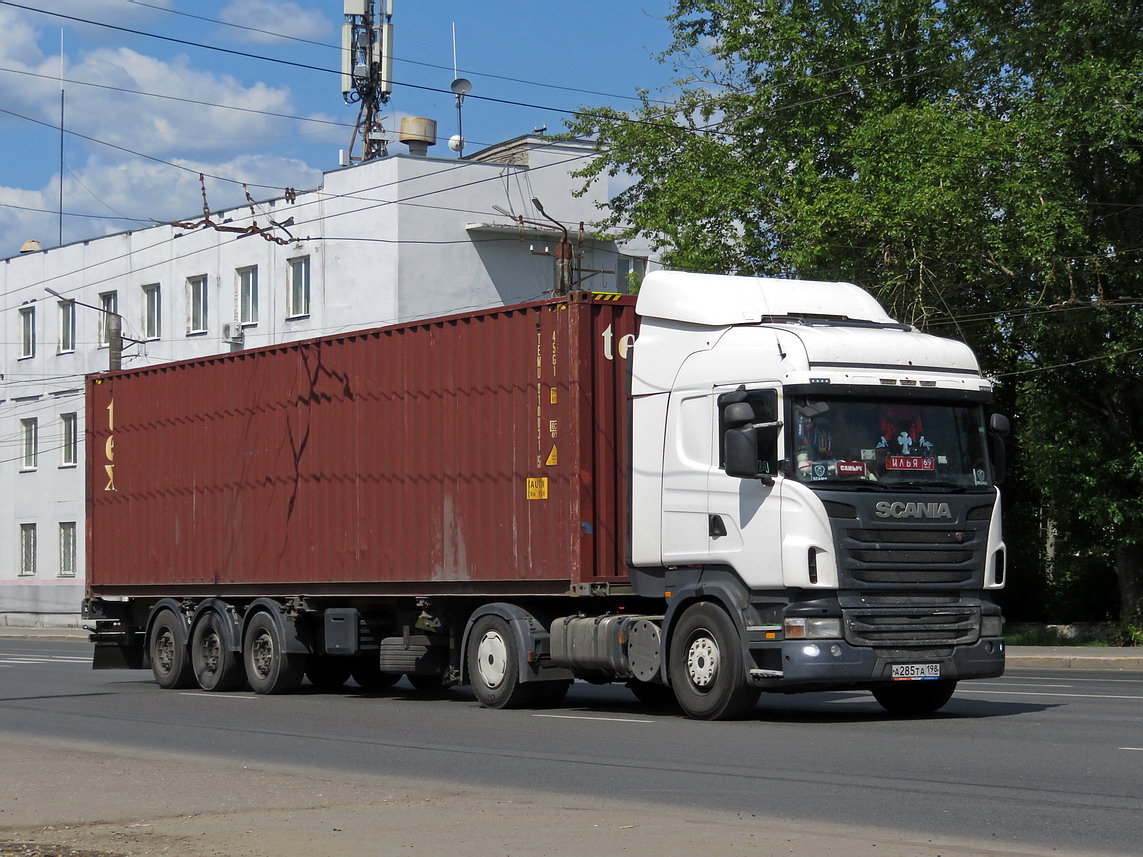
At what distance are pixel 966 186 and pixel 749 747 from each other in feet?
55.4

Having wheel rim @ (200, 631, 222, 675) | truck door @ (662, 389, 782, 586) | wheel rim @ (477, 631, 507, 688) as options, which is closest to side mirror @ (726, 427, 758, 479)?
truck door @ (662, 389, 782, 586)

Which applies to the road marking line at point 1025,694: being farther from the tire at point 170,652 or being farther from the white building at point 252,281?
the white building at point 252,281

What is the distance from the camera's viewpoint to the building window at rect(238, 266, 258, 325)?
49062mm

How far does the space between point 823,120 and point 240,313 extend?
21.6m

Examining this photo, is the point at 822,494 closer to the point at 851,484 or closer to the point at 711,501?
the point at 851,484

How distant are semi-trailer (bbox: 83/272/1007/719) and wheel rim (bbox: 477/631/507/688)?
0.03m

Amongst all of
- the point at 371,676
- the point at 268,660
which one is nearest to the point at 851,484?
the point at 268,660

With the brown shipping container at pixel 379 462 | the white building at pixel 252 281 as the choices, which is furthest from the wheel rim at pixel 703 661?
the white building at pixel 252 281

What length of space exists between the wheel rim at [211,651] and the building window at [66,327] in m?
36.2

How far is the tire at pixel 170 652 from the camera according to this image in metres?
21.6

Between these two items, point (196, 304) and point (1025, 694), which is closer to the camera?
point (1025, 694)

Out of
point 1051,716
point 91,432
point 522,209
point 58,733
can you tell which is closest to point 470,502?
point 58,733

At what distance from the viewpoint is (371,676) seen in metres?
21.2

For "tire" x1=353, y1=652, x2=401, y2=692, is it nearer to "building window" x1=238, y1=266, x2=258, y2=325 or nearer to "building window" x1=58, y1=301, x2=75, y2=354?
"building window" x1=238, y1=266, x2=258, y2=325
